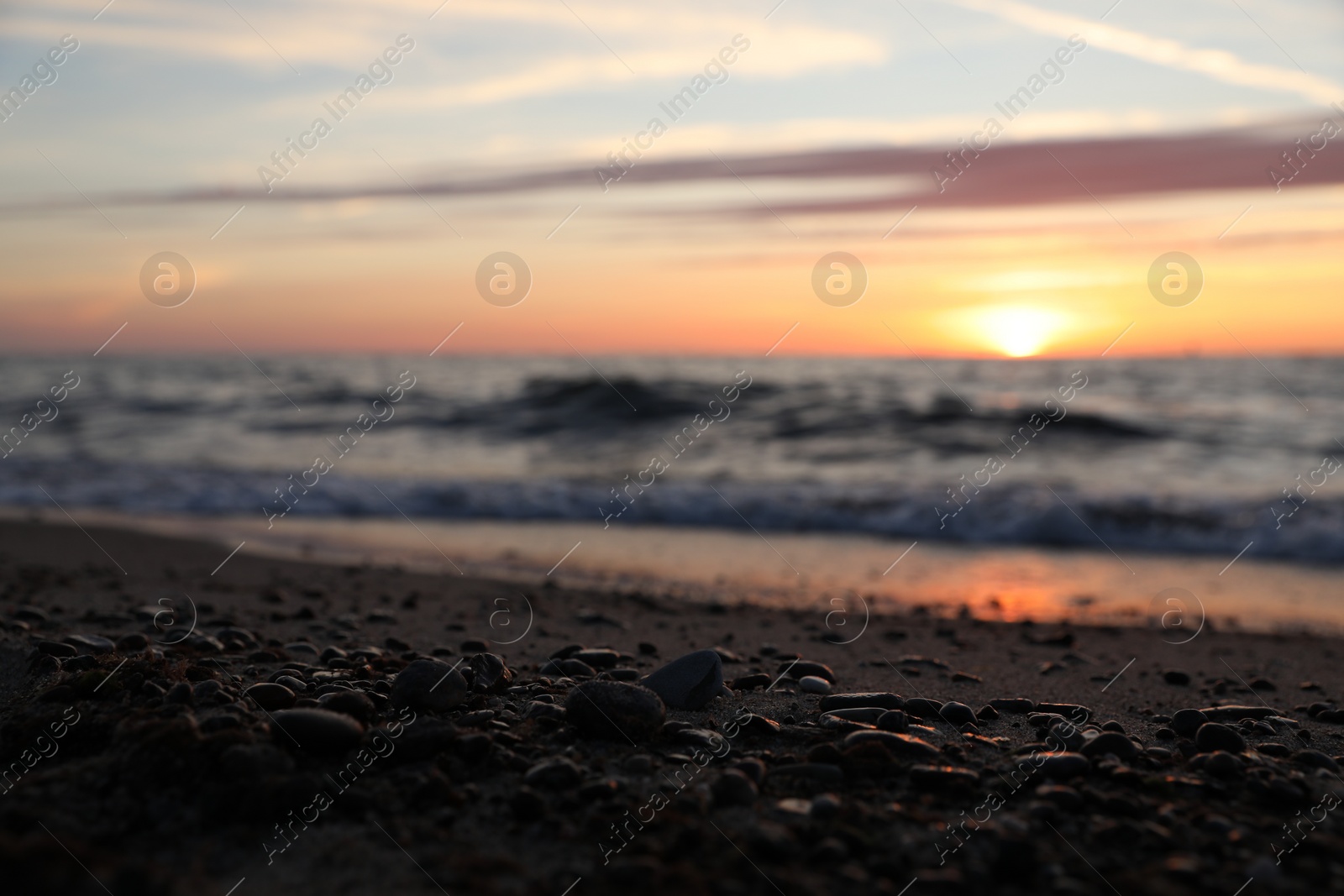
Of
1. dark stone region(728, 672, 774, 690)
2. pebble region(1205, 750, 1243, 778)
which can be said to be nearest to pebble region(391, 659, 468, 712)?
dark stone region(728, 672, 774, 690)

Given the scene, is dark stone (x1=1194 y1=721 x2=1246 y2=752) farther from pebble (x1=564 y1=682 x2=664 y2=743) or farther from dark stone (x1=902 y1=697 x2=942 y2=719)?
pebble (x1=564 y1=682 x2=664 y2=743)

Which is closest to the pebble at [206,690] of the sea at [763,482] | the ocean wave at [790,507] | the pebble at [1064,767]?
the pebble at [1064,767]

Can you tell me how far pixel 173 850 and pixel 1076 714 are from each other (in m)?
3.14

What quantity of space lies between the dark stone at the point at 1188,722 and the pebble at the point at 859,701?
1010 millimetres

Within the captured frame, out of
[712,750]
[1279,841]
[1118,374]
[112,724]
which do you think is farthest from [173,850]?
[1118,374]

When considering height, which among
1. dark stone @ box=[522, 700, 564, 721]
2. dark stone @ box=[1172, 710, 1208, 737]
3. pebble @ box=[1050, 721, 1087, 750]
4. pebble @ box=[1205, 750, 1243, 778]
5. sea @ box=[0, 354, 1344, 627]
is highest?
pebble @ box=[1205, 750, 1243, 778]

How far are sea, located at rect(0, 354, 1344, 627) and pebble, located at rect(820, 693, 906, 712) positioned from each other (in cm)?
310

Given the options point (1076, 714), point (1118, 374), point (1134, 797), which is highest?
point (1134, 797)

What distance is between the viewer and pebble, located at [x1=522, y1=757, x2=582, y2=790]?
8.59 ft

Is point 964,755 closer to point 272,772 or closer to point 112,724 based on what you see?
point 272,772

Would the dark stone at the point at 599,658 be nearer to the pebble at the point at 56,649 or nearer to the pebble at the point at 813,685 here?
the pebble at the point at 813,685

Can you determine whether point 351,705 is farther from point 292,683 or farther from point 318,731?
point 292,683

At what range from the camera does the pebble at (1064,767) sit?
9.18 ft

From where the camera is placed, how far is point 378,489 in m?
11.9
